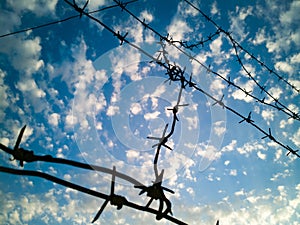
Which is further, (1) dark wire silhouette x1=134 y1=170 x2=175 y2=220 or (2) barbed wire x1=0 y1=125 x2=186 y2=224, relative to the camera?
(1) dark wire silhouette x1=134 y1=170 x2=175 y2=220

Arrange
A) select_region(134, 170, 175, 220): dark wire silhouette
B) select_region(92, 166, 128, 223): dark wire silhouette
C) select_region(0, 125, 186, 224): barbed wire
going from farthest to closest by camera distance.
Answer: select_region(134, 170, 175, 220): dark wire silhouette → select_region(92, 166, 128, 223): dark wire silhouette → select_region(0, 125, 186, 224): barbed wire

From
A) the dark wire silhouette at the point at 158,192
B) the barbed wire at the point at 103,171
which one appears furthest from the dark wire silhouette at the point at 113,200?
the dark wire silhouette at the point at 158,192

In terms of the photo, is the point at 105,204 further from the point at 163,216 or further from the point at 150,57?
the point at 150,57

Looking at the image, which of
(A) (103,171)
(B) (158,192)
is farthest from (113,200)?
(B) (158,192)

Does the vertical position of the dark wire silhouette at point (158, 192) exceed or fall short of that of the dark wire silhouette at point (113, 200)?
it exceeds it

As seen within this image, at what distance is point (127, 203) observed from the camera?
2.01 meters

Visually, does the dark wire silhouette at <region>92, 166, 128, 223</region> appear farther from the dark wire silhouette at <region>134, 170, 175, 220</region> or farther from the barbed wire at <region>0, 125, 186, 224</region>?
the dark wire silhouette at <region>134, 170, 175, 220</region>

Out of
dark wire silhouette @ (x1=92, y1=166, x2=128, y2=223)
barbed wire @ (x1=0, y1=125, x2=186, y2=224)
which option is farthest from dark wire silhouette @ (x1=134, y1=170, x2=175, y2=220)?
dark wire silhouette @ (x1=92, y1=166, x2=128, y2=223)

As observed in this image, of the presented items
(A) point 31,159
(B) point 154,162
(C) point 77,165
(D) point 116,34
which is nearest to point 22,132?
(A) point 31,159

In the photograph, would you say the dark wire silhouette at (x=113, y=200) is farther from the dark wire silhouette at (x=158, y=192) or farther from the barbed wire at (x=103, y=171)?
the dark wire silhouette at (x=158, y=192)

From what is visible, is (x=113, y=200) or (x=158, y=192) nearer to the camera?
(x=113, y=200)

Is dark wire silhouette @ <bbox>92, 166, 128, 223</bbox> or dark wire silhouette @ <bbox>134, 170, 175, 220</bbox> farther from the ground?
dark wire silhouette @ <bbox>134, 170, 175, 220</bbox>

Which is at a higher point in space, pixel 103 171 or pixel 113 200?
pixel 103 171

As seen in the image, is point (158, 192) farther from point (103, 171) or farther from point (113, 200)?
point (103, 171)
